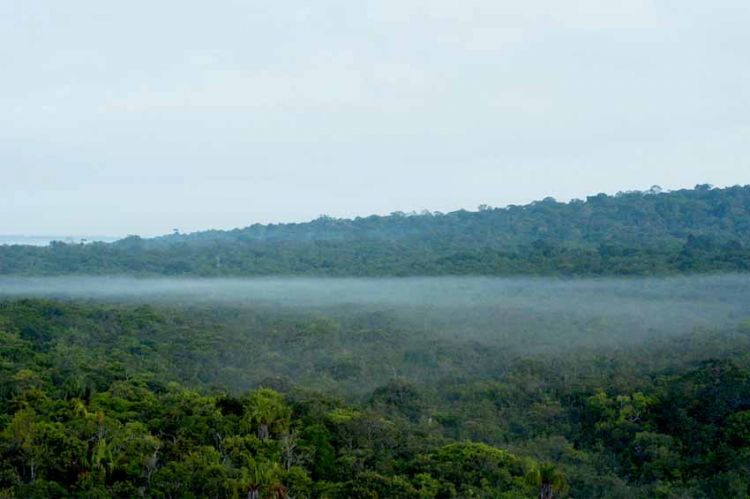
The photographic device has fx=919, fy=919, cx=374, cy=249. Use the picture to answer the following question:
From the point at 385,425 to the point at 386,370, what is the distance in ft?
52.3

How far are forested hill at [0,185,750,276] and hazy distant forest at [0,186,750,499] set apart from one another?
0.41 meters

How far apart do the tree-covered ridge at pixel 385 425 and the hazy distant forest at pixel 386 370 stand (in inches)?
3.6

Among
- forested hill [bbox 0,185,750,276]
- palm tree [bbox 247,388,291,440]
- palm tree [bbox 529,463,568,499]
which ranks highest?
forested hill [bbox 0,185,750,276]

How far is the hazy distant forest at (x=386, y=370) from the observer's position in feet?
82.0

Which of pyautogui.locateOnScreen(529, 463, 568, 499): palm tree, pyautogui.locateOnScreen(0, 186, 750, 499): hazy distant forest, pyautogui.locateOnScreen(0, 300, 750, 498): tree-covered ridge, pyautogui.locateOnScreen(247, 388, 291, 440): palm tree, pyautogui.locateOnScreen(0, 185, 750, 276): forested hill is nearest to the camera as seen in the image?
Result: pyautogui.locateOnScreen(529, 463, 568, 499): palm tree

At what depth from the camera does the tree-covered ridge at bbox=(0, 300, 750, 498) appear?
23.9 metres

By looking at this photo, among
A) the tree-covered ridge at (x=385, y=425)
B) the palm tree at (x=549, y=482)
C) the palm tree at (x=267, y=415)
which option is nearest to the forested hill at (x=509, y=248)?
the tree-covered ridge at (x=385, y=425)

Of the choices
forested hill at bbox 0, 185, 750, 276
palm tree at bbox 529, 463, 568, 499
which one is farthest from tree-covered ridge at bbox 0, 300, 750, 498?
forested hill at bbox 0, 185, 750, 276

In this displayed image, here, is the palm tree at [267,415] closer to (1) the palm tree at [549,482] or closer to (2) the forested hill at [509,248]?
(1) the palm tree at [549,482]

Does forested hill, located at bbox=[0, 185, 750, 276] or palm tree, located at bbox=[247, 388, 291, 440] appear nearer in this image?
palm tree, located at bbox=[247, 388, 291, 440]

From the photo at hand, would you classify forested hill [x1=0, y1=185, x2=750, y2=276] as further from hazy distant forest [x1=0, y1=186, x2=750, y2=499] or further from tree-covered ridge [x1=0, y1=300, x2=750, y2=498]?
tree-covered ridge [x1=0, y1=300, x2=750, y2=498]

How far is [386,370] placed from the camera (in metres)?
44.1

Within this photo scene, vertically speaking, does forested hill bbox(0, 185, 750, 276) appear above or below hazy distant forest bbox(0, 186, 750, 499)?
above

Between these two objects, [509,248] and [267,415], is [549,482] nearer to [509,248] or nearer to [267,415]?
[267,415]
